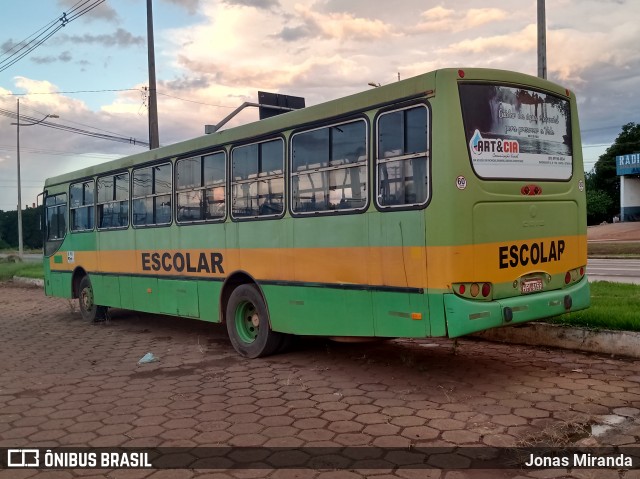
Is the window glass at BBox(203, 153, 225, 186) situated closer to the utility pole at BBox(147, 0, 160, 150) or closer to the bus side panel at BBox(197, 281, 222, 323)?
the bus side panel at BBox(197, 281, 222, 323)

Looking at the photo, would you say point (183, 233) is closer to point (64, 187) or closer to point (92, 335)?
point (92, 335)

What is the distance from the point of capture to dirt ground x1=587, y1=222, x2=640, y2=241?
3748cm

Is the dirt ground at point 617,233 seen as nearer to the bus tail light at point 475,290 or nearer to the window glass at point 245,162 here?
the window glass at point 245,162

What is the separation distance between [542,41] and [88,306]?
33.8 ft

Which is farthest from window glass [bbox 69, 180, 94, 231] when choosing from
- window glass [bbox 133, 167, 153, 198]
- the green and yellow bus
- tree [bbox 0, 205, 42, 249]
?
tree [bbox 0, 205, 42, 249]

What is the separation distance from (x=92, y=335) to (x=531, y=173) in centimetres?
773

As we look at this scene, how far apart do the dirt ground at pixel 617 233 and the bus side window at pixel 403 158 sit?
115 ft

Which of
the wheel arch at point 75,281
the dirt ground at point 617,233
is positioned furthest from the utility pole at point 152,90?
the dirt ground at point 617,233

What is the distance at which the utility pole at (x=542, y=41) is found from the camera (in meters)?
11.5

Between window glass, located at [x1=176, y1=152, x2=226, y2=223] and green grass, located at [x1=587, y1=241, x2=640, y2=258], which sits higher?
window glass, located at [x1=176, y1=152, x2=226, y2=223]

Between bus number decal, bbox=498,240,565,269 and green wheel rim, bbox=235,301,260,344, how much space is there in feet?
11.5

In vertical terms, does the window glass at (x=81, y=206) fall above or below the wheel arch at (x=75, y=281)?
above

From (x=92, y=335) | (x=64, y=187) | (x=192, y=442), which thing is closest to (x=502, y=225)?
(x=192, y=442)

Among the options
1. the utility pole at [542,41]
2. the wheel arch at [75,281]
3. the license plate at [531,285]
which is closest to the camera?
the license plate at [531,285]
